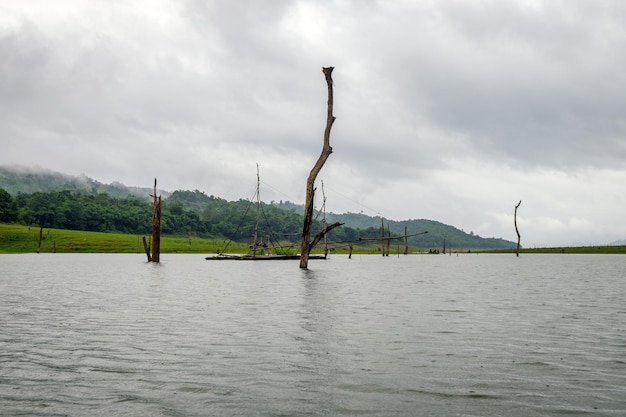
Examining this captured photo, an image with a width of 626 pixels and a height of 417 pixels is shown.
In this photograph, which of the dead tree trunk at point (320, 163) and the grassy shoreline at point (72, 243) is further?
the grassy shoreline at point (72, 243)

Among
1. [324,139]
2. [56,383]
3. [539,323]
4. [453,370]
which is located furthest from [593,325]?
[324,139]

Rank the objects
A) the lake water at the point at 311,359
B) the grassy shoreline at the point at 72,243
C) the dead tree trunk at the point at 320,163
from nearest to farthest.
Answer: the lake water at the point at 311,359, the dead tree trunk at the point at 320,163, the grassy shoreline at the point at 72,243

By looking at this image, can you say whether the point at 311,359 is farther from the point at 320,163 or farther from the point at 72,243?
the point at 72,243

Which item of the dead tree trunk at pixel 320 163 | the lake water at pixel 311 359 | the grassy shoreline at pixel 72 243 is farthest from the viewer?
the grassy shoreline at pixel 72 243

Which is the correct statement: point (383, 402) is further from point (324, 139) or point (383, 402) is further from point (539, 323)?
point (324, 139)

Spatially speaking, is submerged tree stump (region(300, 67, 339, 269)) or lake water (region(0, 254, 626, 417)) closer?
lake water (region(0, 254, 626, 417))

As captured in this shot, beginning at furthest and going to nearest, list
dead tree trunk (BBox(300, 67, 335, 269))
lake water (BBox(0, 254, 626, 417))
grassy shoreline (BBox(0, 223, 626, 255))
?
1. grassy shoreline (BBox(0, 223, 626, 255))
2. dead tree trunk (BBox(300, 67, 335, 269))
3. lake water (BBox(0, 254, 626, 417))

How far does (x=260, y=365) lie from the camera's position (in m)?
10.5

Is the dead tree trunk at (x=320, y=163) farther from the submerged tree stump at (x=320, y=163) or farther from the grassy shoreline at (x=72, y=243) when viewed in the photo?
the grassy shoreline at (x=72, y=243)

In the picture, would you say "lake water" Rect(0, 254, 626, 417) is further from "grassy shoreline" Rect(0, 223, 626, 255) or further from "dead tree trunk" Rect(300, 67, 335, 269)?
"grassy shoreline" Rect(0, 223, 626, 255)

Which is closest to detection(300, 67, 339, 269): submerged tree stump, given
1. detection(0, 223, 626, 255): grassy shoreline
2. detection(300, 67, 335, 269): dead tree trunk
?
detection(300, 67, 335, 269): dead tree trunk

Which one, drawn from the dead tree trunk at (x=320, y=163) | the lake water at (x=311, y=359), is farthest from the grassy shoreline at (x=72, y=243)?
the lake water at (x=311, y=359)

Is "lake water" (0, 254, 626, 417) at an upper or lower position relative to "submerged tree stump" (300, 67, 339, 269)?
lower

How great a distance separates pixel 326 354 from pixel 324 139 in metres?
38.9
